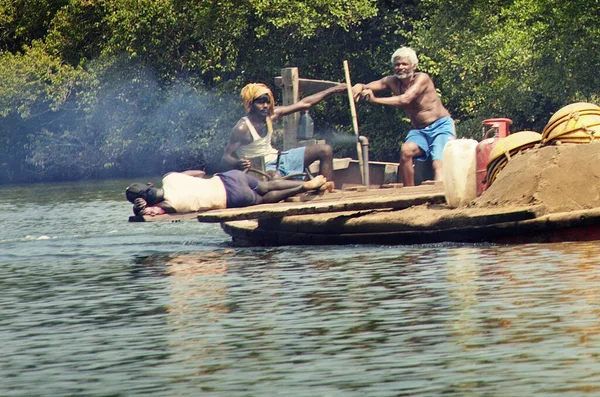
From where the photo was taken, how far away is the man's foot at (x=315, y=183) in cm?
1498

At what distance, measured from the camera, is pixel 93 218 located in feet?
71.3

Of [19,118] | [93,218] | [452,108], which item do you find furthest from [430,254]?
[19,118]

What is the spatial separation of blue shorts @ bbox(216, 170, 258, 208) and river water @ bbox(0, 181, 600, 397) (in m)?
0.49

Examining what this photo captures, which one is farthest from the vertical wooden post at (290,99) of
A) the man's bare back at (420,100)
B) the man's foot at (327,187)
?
the man's foot at (327,187)

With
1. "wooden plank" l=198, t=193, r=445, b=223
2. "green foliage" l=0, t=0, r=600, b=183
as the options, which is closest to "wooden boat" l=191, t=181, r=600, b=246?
"wooden plank" l=198, t=193, r=445, b=223

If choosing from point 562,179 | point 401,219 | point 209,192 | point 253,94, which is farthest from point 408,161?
point 562,179

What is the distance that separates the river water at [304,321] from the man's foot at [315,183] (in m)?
0.79

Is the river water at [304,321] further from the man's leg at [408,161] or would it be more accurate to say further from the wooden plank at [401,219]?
the man's leg at [408,161]

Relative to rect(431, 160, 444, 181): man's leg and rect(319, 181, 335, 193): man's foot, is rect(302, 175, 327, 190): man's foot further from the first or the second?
rect(431, 160, 444, 181): man's leg

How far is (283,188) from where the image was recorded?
593 inches

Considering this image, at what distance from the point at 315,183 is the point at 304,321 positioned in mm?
5264

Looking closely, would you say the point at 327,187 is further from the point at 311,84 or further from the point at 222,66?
the point at 222,66

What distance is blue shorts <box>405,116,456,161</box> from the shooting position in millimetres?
15633

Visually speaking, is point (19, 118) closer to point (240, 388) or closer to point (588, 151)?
point (588, 151)
